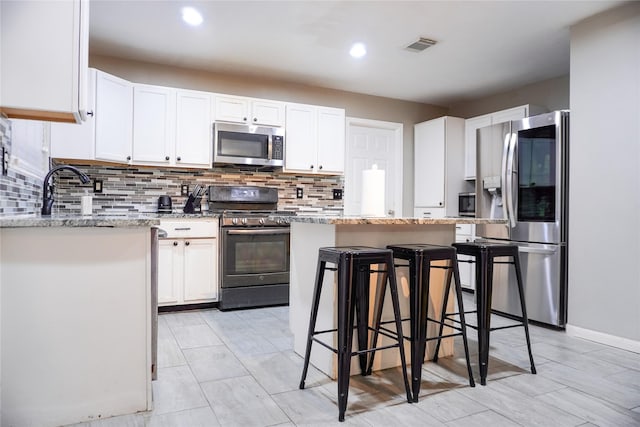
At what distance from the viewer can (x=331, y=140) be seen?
478 cm

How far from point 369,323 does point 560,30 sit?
2867 millimetres

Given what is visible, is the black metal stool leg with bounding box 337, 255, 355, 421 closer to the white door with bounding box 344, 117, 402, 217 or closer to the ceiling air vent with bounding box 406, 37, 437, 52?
the ceiling air vent with bounding box 406, 37, 437, 52

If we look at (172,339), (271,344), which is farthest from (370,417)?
(172,339)

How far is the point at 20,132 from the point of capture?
2.47m

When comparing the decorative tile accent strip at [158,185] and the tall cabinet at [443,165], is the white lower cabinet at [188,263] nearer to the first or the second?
the decorative tile accent strip at [158,185]

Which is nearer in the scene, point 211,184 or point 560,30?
point 560,30

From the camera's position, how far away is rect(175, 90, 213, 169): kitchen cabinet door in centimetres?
409

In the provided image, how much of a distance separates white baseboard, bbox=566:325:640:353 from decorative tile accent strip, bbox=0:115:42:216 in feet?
12.4

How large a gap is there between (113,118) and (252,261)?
180cm

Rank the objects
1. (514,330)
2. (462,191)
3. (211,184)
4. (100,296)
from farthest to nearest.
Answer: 1. (462,191)
2. (211,184)
3. (514,330)
4. (100,296)

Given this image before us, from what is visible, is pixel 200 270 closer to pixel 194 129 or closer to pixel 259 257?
pixel 259 257

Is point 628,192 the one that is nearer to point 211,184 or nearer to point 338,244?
point 338,244

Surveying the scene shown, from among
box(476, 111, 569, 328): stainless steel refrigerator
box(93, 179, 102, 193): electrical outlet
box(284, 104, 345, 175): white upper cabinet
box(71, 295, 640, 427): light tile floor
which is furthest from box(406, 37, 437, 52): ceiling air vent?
box(93, 179, 102, 193): electrical outlet

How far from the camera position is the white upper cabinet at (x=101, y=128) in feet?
11.8
